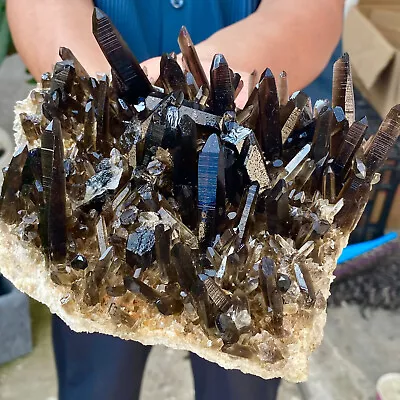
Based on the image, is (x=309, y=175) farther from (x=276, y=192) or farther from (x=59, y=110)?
(x=59, y=110)

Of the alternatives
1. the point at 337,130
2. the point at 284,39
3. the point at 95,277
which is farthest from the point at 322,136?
the point at 284,39

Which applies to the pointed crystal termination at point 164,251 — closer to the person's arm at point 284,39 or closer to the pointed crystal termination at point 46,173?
the pointed crystal termination at point 46,173

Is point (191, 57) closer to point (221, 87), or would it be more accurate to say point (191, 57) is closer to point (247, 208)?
point (221, 87)

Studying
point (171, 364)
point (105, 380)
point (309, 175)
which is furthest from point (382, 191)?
point (309, 175)

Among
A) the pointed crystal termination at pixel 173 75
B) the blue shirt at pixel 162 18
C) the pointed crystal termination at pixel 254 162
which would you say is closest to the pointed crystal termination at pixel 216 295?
the pointed crystal termination at pixel 254 162

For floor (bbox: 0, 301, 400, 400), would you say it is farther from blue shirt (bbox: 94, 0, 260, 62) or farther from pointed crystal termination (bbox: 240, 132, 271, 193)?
pointed crystal termination (bbox: 240, 132, 271, 193)

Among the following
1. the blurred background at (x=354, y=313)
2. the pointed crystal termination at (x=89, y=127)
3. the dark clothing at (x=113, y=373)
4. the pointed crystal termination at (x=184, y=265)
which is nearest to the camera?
the pointed crystal termination at (x=184, y=265)
